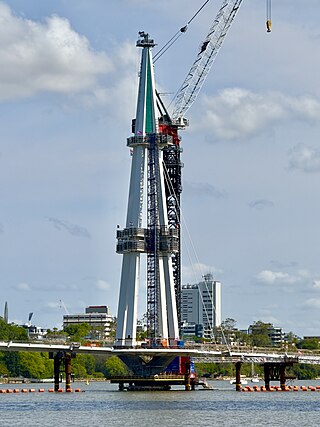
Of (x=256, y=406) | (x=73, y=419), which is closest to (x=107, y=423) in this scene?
(x=73, y=419)

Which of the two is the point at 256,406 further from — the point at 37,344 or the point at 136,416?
Result: the point at 37,344

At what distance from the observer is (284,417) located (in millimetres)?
145875

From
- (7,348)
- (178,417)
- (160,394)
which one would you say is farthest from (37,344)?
(178,417)

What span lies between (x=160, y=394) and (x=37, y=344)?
20.5 meters

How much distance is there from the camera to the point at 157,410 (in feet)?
507

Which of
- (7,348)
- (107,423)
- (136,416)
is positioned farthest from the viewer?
(7,348)

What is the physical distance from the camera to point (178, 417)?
14375 cm

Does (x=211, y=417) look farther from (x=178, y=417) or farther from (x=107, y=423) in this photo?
(x=107, y=423)

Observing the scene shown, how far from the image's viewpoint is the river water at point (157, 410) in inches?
5408

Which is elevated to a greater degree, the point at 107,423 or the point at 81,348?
the point at 81,348

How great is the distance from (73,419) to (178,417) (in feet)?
40.0

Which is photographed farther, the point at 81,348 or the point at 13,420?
the point at 81,348

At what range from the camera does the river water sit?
13738 cm

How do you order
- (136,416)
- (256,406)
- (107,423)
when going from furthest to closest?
(256,406)
(136,416)
(107,423)
